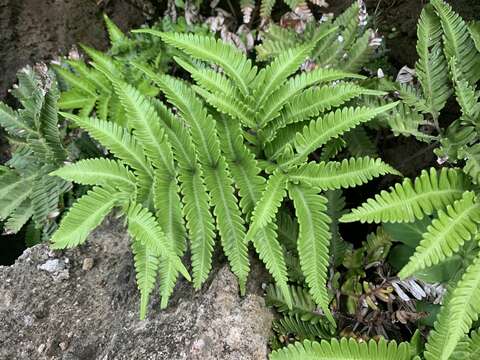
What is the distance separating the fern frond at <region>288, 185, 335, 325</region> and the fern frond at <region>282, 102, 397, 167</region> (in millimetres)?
259

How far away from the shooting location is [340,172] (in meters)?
2.35

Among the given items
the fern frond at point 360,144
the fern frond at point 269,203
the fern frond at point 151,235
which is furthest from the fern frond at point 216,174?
the fern frond at point 360,144

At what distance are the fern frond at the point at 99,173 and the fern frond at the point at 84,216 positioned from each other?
6cm

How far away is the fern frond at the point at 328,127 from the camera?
2.32 meters

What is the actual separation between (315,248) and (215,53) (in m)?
1.13

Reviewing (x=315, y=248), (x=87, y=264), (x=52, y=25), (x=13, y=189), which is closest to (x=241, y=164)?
(x=315, y=248)

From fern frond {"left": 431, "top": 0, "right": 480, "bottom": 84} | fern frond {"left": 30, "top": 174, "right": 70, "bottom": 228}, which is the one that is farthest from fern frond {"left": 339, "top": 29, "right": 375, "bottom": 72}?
fern frond {"left": 30, "top": 174, "right": 70, "bottom": 228}

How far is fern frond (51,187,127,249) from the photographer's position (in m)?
2.38

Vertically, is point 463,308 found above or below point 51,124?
above

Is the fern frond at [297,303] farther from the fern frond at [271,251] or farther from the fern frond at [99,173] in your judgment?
the fern frond at [99,173]

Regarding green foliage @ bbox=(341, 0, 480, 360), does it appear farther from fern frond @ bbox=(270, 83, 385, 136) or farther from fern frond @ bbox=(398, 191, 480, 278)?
fern frond @ bbox=(270, 83, 385, 136)

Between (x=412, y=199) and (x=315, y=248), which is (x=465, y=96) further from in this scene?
(x=315, y=248)

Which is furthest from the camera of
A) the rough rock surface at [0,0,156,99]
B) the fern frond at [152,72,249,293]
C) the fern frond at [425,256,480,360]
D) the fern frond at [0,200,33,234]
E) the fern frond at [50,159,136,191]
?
the rough rock surface at [0,0,156,99]

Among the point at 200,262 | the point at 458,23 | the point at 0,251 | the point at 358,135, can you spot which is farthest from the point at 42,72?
the point at 458,23
